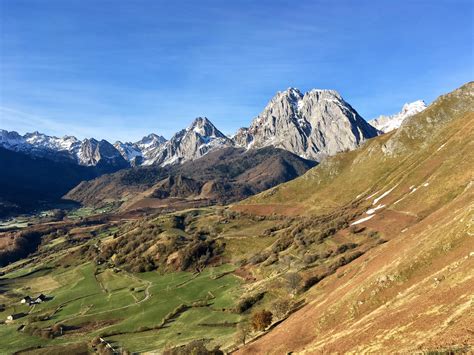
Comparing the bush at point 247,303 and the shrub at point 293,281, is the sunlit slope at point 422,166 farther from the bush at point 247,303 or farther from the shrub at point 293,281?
the bush at point 247,303

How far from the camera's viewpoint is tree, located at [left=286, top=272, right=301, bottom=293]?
3482 inches

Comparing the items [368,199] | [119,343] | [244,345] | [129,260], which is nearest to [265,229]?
[368,199]

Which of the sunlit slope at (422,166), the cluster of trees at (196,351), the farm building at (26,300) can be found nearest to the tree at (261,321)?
the cluster of trees at (196,351)

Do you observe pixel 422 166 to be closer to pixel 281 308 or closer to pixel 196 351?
pixel 281 308

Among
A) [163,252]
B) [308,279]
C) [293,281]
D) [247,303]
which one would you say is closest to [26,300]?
[163,252]

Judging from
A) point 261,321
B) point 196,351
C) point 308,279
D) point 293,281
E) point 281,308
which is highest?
point 293,281

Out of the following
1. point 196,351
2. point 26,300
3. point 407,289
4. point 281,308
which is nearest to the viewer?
point 407,289

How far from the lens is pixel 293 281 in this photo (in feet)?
295

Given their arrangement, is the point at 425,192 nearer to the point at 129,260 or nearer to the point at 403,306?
the point at 403,306

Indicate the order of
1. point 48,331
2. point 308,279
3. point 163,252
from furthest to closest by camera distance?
point 163,252 → point 48,331 → point 308,279

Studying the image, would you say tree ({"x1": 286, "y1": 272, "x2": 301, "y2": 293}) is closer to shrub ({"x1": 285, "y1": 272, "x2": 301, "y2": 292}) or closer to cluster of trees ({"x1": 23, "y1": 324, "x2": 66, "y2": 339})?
shrub ({"x1": 285, "y1": 272, "x2": 301, "y2": 292})

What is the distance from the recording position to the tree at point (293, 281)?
88.4m

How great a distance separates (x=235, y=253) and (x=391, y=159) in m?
91.2

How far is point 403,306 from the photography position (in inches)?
1828
